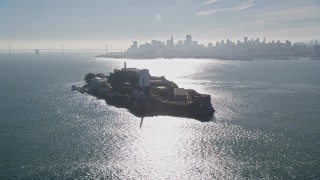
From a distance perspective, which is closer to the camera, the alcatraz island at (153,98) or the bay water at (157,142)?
the bay water at (157,142)

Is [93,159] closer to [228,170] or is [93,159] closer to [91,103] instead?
[228,170]

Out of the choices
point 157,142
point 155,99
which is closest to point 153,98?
point 155,99

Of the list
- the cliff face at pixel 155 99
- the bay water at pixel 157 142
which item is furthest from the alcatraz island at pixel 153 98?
the bay water at pixel 157 142

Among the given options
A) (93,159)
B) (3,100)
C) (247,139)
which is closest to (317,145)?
(247,139)

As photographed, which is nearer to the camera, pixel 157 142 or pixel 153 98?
pixel 157 142

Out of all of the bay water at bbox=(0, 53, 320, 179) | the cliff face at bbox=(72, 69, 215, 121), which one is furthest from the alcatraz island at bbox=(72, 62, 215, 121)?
the bay water at bbox=(0, 53, 320, 179)

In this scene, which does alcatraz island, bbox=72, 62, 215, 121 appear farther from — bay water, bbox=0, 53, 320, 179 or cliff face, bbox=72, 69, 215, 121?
bay water, bbox=0, 53, 320, 179

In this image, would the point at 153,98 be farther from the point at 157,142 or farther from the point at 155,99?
the point at 157,142

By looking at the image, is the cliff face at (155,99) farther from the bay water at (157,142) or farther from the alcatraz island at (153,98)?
the bay water at (157,142)
